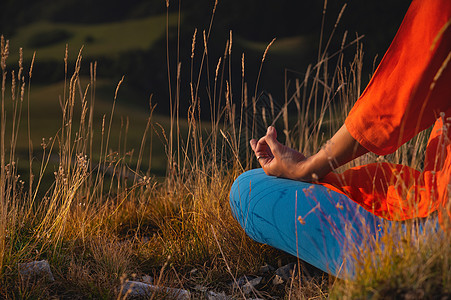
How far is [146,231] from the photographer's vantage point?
8.52 feet

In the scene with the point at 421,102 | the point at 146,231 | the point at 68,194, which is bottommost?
the point at 146,231

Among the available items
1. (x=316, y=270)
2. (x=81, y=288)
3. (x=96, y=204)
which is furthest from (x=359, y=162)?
(x=81, y=288)

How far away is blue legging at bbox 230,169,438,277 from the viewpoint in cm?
151

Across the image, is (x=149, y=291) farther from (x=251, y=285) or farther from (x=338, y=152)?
(x=338, y=152)

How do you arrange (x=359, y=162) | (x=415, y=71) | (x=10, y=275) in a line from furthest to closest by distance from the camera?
(x=359, y=162)
(x=10, y=275)
(x=415, y=71)

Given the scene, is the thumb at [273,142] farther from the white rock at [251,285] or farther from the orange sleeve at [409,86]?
the white rock at [251,285]

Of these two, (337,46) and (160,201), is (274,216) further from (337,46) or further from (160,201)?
(337,46)

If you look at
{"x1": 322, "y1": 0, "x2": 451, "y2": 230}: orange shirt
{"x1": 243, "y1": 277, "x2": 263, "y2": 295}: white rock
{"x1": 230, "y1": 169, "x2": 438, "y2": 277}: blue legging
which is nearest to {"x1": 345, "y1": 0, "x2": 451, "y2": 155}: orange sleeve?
{"x1": 322, "y1": 0, "x2": 451, "y2": 230}: orange shirt

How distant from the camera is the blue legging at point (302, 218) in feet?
4.96

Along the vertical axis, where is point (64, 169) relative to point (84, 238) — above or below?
above

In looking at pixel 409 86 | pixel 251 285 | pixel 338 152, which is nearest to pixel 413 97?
pixel 409 86

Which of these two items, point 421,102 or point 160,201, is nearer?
point 421,102

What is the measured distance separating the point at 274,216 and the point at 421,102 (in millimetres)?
629

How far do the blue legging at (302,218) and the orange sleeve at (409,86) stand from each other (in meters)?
0.23
